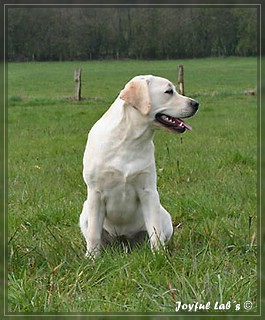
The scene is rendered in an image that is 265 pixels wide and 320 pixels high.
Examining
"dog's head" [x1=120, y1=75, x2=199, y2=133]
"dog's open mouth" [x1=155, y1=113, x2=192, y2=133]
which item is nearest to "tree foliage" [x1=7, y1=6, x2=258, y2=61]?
"dog's head" [x1=120, y1=75, x2=199, y2=133]

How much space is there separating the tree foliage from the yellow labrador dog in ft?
4.11

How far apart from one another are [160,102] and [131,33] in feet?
9.30

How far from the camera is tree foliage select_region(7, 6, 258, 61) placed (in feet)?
19.5

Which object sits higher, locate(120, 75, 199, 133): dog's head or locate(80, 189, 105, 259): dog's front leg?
locate(120, 75, 199, 133): dog's head

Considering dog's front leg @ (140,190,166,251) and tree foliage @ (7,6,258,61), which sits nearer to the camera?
dog's front leg @ (140,190,166,251)

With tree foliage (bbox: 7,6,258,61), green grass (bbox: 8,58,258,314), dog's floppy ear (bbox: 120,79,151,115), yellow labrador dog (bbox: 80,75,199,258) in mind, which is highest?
tree foliage (bbox: 7,6,258,61)

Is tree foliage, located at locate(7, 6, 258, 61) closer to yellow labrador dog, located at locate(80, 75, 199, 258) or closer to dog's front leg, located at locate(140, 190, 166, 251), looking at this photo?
yellow labrador dog, located at locate(80, 75, 199, 258)

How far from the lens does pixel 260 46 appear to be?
4.08 meters

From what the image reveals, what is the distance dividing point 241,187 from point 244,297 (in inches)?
133

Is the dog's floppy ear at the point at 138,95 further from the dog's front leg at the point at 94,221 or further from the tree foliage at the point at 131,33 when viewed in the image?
the tree foliage at the point at 131,33

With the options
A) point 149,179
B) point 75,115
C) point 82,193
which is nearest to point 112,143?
point 149,179

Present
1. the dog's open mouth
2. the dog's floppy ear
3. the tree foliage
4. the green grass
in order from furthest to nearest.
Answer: the tree foliage
the dog's open mouth
the dog's floppy ear
the green grass

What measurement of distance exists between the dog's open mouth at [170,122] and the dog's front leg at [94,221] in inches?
26.9

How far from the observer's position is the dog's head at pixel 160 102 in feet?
14.0
